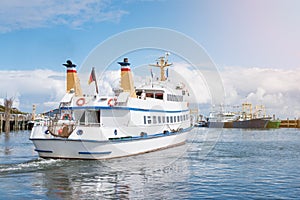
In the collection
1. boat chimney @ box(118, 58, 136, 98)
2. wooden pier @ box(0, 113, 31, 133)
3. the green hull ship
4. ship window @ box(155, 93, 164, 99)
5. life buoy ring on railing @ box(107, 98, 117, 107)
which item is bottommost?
the green hull ship

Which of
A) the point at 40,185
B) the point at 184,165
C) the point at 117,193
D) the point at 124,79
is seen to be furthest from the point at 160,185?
the point at 124,79

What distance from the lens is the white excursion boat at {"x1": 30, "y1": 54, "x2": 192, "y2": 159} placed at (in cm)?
2423

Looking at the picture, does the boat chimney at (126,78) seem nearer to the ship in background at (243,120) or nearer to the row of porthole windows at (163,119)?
the row of porthole windows at (163,119)

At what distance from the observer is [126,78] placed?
29.3 meters

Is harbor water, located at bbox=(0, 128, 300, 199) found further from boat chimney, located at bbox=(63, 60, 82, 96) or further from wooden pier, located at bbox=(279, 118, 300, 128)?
wooden pier, located at bbox=(279, 118, 300, 128)

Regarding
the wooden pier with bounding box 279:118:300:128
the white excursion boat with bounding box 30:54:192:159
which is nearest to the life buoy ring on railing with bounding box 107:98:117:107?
the white excursion boat with bounding box 30:54:192:159

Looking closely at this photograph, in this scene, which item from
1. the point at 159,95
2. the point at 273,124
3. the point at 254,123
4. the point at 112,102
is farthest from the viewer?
the point at 273,124

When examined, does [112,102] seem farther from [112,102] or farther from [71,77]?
[71,77]

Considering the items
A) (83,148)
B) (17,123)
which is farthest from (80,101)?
(17,123)

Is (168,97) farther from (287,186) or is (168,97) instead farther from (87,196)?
(87,196)

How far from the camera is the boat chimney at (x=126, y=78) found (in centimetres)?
2917

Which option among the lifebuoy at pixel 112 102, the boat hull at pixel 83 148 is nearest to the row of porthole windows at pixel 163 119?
the boat hull at pixel 83 148

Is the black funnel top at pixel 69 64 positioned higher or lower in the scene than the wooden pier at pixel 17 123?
higher

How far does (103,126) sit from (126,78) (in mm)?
5492
